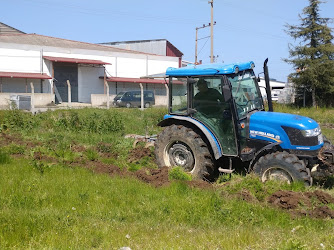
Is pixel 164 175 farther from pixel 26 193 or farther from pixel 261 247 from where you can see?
pixel 261 247

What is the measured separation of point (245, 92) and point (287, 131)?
1.34 metres

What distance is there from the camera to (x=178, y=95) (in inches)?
340

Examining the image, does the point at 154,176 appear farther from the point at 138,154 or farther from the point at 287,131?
the point at 287,131

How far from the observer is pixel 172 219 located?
5.98 meters

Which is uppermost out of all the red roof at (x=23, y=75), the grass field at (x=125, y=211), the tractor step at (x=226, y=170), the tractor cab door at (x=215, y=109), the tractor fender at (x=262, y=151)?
the red roof at (x=23, y=75)

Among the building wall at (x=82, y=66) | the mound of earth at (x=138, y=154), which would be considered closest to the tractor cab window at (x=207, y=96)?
the mound of earth at (x=138, y=154)

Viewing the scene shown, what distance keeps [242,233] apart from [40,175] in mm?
4901

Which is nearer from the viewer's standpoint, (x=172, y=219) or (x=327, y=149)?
(x=172, y=219)

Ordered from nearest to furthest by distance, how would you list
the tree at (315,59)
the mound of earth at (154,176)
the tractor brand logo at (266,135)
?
1. the tractor brand logo at (266,135)
2. the mound of earth at (154,176)
3. the tree at (315,59)

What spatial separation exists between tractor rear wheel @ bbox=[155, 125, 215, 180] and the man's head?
933 mm

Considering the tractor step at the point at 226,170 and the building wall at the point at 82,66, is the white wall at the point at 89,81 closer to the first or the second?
the building wall at the point at 82,66

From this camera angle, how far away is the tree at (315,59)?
1142 inches

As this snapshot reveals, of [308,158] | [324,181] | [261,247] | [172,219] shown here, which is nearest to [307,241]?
[261,247]

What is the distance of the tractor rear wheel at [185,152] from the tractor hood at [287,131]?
3.58 ft
